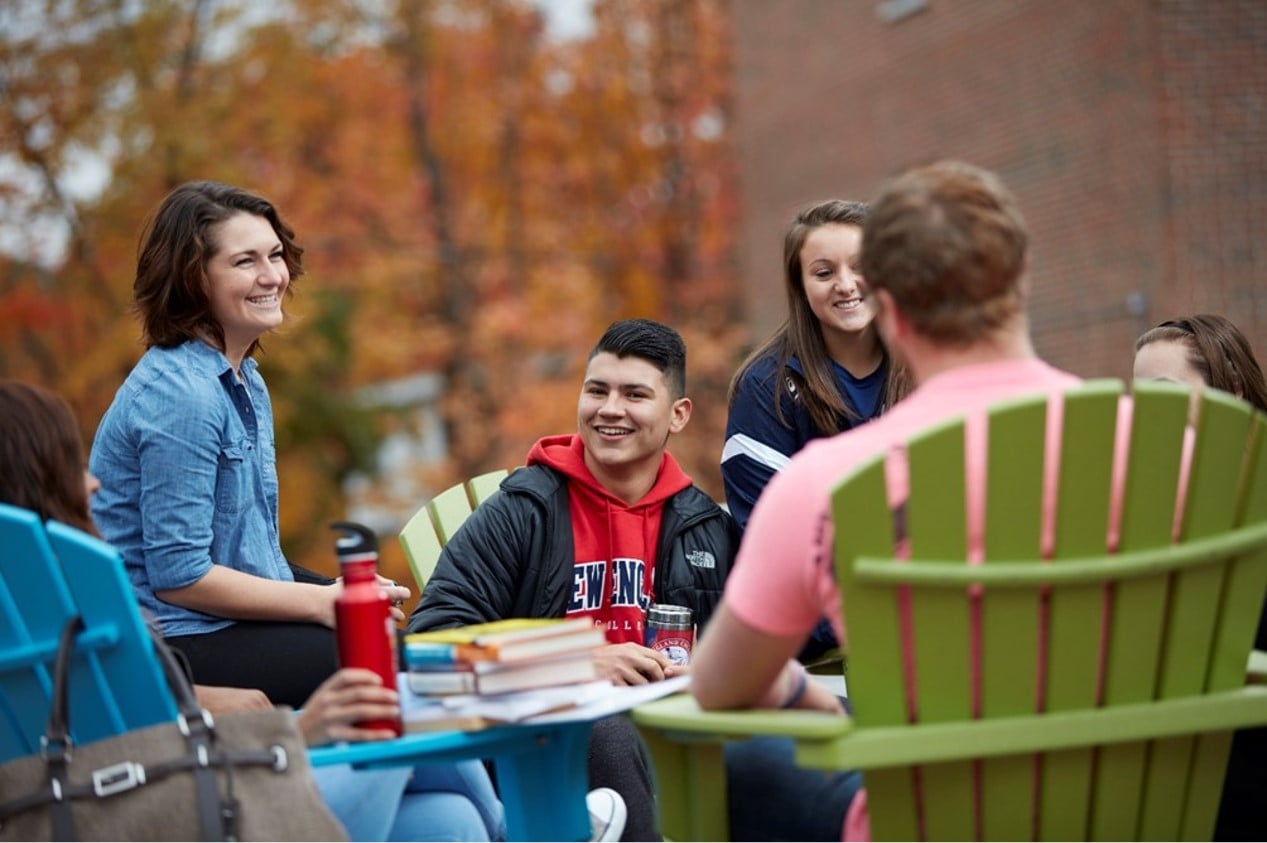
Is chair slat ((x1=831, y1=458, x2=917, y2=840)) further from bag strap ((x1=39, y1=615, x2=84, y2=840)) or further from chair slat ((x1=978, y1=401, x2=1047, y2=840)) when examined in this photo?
bag strap ((x1=39, y1=615, x2=84, y2=840))

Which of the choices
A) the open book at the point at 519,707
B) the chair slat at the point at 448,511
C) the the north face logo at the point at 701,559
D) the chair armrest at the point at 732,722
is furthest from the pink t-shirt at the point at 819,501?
the chair slat at the point at 448,511

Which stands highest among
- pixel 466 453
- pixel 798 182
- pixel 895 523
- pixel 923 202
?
pixel 798 182

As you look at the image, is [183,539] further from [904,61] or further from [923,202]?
[904,61]

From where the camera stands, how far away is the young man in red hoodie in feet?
12.7

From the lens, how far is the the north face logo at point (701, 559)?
3.98m

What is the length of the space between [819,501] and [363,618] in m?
0.77

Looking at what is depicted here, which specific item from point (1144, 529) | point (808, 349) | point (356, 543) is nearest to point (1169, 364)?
point (808, 349)

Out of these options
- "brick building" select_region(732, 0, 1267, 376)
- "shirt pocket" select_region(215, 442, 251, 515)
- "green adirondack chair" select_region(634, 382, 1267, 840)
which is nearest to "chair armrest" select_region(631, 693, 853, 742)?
"green adirondack chair" select_region(634, 382, 1267, 840)

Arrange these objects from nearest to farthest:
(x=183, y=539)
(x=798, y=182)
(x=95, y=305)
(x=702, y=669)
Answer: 1. (x=702, y=669)
2. (x=183, y=539)
3. (x=95, y=305)
4. (x=798, y=182)

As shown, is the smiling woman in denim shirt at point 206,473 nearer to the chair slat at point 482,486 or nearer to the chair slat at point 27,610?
the chair slat at point 27,610

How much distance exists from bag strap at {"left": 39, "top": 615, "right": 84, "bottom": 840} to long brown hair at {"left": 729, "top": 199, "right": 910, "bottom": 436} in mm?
2266

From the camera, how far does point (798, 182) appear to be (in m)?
18.8

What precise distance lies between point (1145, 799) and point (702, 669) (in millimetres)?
721

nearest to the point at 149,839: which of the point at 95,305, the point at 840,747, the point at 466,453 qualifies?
the point at 840,747
